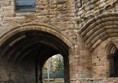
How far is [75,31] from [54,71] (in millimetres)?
19588

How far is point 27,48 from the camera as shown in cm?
1369

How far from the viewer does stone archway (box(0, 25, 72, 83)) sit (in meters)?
11.8

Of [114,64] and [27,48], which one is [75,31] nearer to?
[114,64]

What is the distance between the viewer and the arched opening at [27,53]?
1226cm

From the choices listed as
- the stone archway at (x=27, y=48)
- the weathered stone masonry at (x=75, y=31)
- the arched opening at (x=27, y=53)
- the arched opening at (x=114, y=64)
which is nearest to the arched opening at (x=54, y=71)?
the arched opening at (x=27, y=53)

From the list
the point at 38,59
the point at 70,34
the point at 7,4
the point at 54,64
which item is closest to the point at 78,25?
the point at 70,34

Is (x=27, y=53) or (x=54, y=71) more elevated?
(x=54, y=71)

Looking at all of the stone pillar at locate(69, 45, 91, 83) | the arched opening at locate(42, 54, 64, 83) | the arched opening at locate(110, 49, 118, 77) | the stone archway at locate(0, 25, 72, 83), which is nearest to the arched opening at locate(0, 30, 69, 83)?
the stone archway at locate(0, 25, 72, 83)

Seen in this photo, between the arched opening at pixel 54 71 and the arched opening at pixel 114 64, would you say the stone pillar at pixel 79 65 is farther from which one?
the arched opening at pixel 54 71

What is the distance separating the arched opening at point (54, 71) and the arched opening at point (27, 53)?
7.29 metres

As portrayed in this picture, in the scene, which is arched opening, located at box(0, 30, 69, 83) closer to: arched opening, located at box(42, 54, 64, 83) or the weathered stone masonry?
the weathered stone masonry

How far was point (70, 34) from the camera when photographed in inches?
458

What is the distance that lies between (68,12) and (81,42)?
0.99 metres

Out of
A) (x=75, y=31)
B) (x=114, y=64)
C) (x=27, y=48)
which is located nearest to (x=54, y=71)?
(x=27, y=48)
